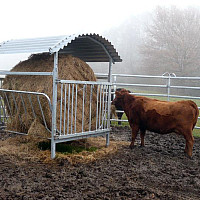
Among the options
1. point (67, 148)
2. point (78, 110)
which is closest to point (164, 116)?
point (78, 110)

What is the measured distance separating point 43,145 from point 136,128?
6.33 ft

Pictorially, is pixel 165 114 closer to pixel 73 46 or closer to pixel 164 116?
pixel 164 116

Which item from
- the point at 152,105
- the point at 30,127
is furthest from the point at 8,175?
the point at 152,105

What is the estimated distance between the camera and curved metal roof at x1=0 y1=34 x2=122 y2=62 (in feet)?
16.8

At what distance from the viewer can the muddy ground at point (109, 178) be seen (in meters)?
3.70

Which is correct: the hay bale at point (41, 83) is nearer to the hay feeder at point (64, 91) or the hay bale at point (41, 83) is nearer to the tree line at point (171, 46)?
the hay feeder at point (64, 91)

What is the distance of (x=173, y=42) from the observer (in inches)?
1094

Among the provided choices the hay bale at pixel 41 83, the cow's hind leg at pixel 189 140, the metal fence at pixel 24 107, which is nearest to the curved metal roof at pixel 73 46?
the hay bale at pixel 41 83

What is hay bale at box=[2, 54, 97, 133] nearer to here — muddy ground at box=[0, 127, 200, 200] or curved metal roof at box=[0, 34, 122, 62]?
curved metal roof at box=[0, 34, 122, 62]

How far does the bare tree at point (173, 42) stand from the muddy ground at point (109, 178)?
21.6 m

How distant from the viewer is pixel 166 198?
12.0 ft

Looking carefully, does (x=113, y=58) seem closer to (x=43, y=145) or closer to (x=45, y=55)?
(x=45, y=55)

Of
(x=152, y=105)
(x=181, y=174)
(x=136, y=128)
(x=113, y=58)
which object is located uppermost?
(x=113, y=58)

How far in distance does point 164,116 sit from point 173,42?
23137 millimetres
